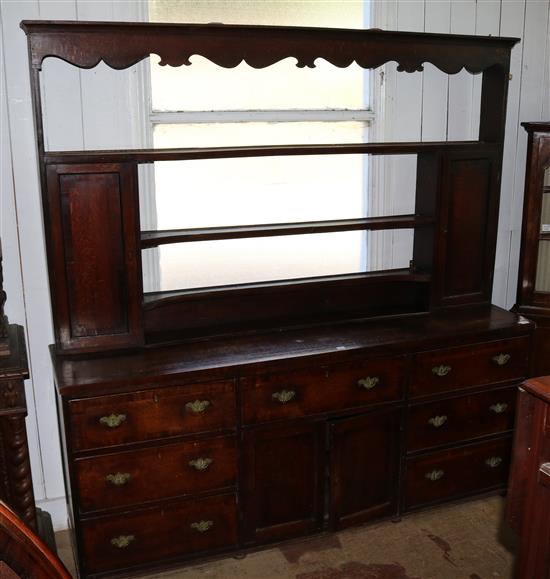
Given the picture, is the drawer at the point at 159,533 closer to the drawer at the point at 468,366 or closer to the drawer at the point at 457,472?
the drawer at the point at 457,472

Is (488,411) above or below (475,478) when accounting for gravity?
above

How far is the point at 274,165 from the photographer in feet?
9.59

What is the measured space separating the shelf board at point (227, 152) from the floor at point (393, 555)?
5.03 ft

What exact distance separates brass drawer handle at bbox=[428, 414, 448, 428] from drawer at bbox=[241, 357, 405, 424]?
20 cm

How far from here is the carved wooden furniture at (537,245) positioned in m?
3.08

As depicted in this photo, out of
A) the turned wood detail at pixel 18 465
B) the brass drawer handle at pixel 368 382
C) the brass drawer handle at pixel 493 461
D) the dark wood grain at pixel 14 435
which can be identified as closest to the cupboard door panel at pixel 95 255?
the dark wood grain at pixel 14 435

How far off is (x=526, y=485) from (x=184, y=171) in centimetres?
174

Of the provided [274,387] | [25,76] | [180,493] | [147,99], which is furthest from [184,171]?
[180,493]

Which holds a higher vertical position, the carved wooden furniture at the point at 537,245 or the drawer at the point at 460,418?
the carved wooden furniture at the point at 537,245

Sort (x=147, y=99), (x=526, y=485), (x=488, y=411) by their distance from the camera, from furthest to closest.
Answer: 1. (x=488, y=411)
2. (x=147, y=99)
3. (x=526, y=485)

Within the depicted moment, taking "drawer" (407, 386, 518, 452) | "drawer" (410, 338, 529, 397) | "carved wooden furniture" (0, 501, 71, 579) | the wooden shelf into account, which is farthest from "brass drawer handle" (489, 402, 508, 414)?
"carved wooden furniture" (0, 501, 71, 579)

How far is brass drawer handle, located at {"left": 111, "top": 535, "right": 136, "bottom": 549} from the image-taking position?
2480 millimetres

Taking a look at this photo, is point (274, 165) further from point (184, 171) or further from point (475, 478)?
point (475, 478)

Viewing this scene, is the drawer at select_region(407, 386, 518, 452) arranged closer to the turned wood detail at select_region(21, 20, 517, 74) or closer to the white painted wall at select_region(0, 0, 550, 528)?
the white painted wall at select_region(0, 0, 550, 528)
